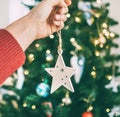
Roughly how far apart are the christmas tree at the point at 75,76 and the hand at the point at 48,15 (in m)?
1.42

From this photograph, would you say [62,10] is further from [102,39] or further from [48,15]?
[102,39]

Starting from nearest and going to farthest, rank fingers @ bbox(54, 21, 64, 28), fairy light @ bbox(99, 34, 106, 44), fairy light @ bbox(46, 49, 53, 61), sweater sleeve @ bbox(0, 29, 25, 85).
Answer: sweater sleeve @ bbox(0, 29, 25, 85)
fingers @ bbox(54, 21, 64, 28)
fairy light @ bbox(46, 49, 53, 61)
fairy light @ bbox(99, 34, 106, 44)

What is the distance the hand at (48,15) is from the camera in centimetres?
101

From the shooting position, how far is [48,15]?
106cm

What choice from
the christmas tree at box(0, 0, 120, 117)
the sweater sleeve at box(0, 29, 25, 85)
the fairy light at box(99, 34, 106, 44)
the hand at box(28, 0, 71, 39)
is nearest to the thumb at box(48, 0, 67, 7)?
the hand at box(28, 0, 71, 39)

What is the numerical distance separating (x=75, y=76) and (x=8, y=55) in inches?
67.2

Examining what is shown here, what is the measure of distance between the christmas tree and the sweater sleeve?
1.57 meters

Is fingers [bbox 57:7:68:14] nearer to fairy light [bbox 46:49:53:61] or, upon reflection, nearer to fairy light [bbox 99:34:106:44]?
fairy light [bbox 46:49:53:61]

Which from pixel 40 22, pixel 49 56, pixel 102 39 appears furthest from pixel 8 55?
pixel 102 39

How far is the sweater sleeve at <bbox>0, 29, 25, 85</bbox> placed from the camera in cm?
92

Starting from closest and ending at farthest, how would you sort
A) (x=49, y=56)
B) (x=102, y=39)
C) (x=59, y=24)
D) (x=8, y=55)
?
(x=8, y=55) → (x=59, y=24) → (x=49, y=56) → (x=102, y=39)

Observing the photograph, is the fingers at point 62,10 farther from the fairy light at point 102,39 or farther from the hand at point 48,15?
the fairy light at point 102,39

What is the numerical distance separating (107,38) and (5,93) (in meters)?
0.87

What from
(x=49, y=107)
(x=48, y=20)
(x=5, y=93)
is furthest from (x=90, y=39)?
(x=48, y=20)
